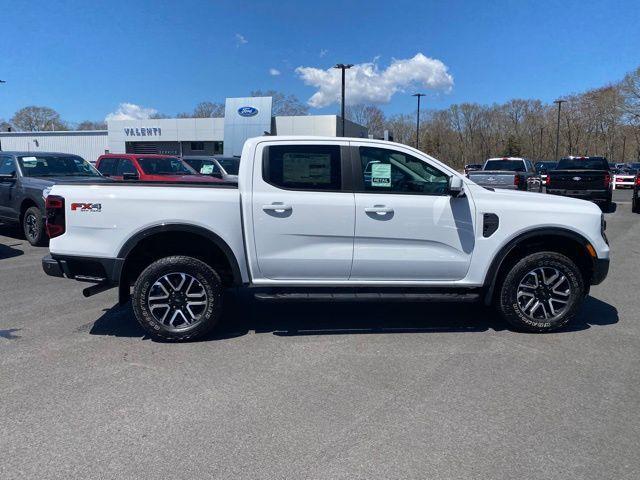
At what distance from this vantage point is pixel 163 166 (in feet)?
42.3

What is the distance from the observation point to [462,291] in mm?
4984

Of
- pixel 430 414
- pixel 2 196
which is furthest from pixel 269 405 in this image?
pixel 2 196

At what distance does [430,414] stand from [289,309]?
274 centimetres

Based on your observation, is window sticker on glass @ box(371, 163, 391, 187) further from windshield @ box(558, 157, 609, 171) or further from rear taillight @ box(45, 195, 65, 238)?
windshield @ box(558, 157, 609, 171)

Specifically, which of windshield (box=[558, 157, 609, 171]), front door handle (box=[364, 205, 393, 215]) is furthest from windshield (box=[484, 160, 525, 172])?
front door handle (box=[364, 205, 393, 215])

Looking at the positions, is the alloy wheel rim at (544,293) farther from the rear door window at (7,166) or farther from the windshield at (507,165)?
the windshield at (507,165)

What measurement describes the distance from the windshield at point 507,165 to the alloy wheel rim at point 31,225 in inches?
581

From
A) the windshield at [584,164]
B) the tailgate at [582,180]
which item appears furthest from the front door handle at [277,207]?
the windshield at [584,164]

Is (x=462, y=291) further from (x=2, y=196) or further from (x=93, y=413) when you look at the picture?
(x=2, y=196)

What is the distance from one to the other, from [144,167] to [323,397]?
1053 cm

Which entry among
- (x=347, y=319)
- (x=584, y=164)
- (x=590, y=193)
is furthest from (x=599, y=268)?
(x=584, y=164)

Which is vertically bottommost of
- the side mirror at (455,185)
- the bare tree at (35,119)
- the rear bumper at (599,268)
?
the rear bumper at (599,268)

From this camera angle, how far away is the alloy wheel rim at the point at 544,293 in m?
4.91

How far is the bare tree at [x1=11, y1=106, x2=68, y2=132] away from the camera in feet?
310
